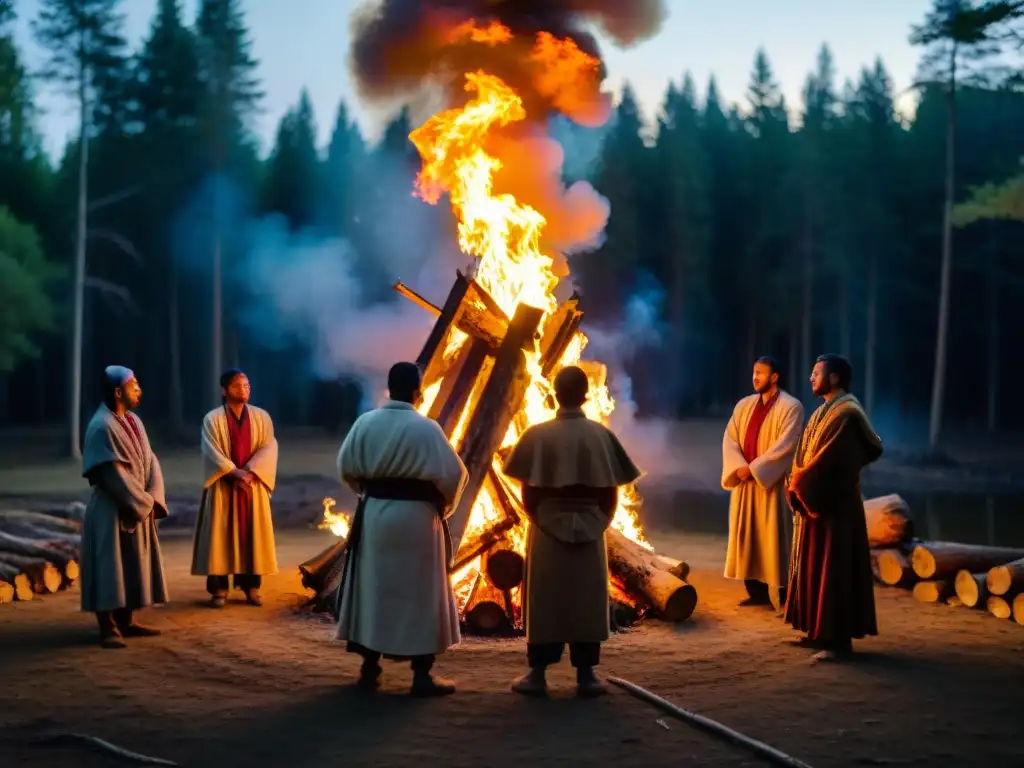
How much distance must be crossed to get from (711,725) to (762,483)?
149 inches

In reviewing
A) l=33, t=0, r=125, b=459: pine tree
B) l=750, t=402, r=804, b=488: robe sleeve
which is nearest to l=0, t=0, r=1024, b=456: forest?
l=33, t=0, r=125, b=459: pine tree

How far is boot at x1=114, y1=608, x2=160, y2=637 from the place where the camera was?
25.7ft

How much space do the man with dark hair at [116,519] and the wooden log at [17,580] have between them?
246cm

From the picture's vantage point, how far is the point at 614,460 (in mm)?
6215

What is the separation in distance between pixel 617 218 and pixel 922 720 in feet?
110

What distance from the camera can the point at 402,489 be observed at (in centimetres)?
607

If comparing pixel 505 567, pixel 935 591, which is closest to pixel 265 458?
pixel 505 567

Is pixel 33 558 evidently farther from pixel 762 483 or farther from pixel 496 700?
pixel 762 483

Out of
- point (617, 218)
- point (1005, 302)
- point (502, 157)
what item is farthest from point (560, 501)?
point (1005, 302)

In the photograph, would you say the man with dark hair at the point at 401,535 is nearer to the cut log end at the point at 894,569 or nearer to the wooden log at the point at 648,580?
the wooden log at the point at 648,580

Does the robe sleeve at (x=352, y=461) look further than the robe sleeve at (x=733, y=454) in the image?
No

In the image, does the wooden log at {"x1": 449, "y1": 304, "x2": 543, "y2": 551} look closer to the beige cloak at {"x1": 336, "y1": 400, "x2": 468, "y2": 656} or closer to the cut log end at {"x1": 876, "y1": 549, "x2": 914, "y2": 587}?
the beige cloak at {"x1": 336, "y1": 400, "x2": 468, "y2": 656}

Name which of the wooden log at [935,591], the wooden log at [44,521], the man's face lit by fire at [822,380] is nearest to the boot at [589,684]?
the man's face lit by fire at [822,380]

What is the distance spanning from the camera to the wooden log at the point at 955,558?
31.0ft
